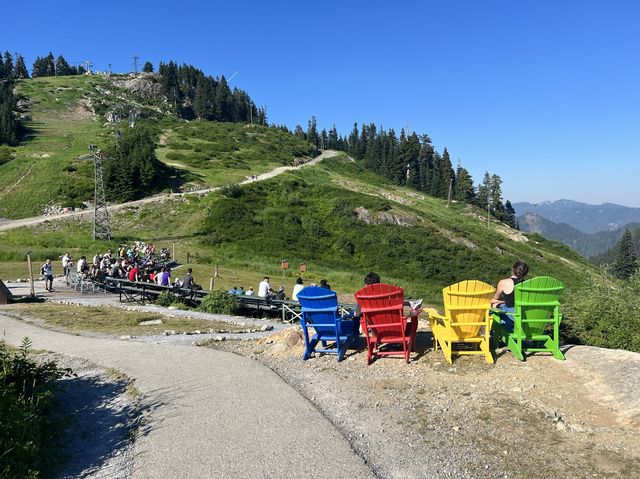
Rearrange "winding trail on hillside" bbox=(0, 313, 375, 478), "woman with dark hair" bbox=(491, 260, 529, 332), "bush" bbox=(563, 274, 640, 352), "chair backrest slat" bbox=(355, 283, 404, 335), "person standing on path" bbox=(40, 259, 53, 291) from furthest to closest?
"person standing on path" bbox=(40, 259, 53, 291), "woman with dark hair" bbox=(491, 260, 529, 332), "bush" bbox=(563, 274, 640, 352), "chair backrest slat" bbox=(355, 283, 404, 335), "winding trail on hillside" bbox=(0, 313, 375, 478)

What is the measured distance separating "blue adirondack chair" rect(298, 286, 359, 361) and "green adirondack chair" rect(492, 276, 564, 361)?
9.46 feet

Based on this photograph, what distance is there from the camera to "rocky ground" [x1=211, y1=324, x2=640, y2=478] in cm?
481

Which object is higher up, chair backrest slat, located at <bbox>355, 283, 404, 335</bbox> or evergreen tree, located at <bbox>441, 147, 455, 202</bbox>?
evergreen tree, located at <bbox>441, 147, 455, 202</bbox>

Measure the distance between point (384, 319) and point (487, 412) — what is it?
8.22 ft

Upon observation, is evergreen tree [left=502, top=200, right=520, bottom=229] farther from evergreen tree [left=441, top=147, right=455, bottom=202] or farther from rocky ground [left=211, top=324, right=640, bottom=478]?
rocky ground [left=211, top=324, right=640, bottom=478]

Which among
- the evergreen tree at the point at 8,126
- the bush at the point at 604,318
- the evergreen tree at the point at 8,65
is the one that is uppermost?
the evergreen tree at the point at 8,65

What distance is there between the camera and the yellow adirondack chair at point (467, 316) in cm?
754

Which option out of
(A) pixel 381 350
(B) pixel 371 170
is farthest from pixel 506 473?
(B) pixel 371 170

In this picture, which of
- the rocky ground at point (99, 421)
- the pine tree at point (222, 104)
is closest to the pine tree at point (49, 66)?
the pine tree at point (222, 104)

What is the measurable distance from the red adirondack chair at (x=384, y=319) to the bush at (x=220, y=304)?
970 cm

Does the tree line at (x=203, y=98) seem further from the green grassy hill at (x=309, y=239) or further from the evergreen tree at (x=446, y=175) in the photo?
the green grassy hill at (x=309, y=239)

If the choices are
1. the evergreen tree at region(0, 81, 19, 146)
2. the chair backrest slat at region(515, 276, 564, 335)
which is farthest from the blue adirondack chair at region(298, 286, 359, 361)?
the evergreen tree at region(0, 81, 19, 146)

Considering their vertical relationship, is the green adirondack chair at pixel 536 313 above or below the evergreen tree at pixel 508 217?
below

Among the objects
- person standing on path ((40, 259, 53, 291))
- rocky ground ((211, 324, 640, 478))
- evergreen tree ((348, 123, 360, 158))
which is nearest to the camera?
rocky ground ((211, 324, 640, 478))
